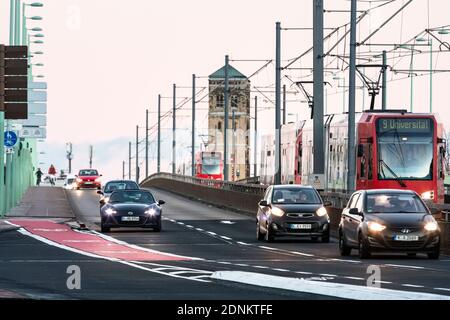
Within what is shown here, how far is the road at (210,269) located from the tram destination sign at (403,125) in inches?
220

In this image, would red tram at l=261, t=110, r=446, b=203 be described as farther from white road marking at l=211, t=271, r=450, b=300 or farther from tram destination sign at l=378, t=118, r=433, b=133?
white road marking at l=211, t=271, r=450, b=300

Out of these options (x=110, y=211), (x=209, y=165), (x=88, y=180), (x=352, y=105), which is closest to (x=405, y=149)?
(x=352, y=105)

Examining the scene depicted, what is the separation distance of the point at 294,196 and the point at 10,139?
61.1 feet

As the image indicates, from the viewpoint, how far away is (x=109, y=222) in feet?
151

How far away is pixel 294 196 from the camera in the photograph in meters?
40.7

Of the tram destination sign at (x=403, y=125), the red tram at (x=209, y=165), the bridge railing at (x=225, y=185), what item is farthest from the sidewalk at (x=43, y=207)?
the red tram at (x=209, y=165)

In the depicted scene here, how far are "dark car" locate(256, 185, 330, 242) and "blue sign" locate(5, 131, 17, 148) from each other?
17.7 meters

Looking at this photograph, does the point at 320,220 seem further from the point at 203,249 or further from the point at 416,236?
the point at 416,236

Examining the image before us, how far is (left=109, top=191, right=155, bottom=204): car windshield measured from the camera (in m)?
47.3

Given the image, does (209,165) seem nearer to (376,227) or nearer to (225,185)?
(225,185)

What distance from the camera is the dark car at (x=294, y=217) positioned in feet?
129

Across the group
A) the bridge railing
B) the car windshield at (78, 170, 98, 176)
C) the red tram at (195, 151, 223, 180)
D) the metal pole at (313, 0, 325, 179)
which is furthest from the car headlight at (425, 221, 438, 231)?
the red tram at (195, 151, 223, 180)
